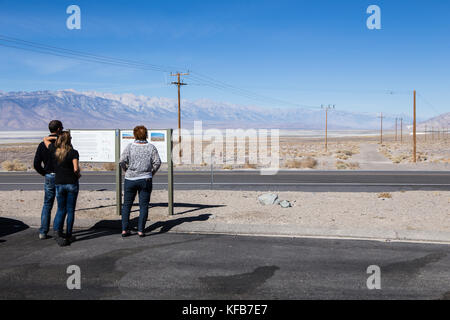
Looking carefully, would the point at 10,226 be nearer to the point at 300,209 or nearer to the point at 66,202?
the point at 66,202

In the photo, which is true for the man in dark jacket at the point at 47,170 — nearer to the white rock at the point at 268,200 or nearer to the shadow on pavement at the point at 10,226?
the shadow on pavement at the point at 10,226

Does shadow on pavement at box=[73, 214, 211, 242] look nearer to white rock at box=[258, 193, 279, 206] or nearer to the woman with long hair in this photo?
the woman with long hair

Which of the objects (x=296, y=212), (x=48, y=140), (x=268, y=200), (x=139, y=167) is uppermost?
(x=48, y=140)

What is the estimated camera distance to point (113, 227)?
28.7 feet

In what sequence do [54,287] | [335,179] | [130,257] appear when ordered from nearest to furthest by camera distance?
[54,287], [130,257], [335,179]

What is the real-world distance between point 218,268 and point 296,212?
442cm

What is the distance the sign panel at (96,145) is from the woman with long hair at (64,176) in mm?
2817

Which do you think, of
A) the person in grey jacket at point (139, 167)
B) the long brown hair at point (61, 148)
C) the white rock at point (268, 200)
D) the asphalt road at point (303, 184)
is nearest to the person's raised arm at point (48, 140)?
the long brown hair at point (61, 148)

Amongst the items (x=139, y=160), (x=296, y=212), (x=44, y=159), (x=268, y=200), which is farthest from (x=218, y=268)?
(x=268, y=200)

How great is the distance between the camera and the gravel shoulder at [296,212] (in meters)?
8.27
